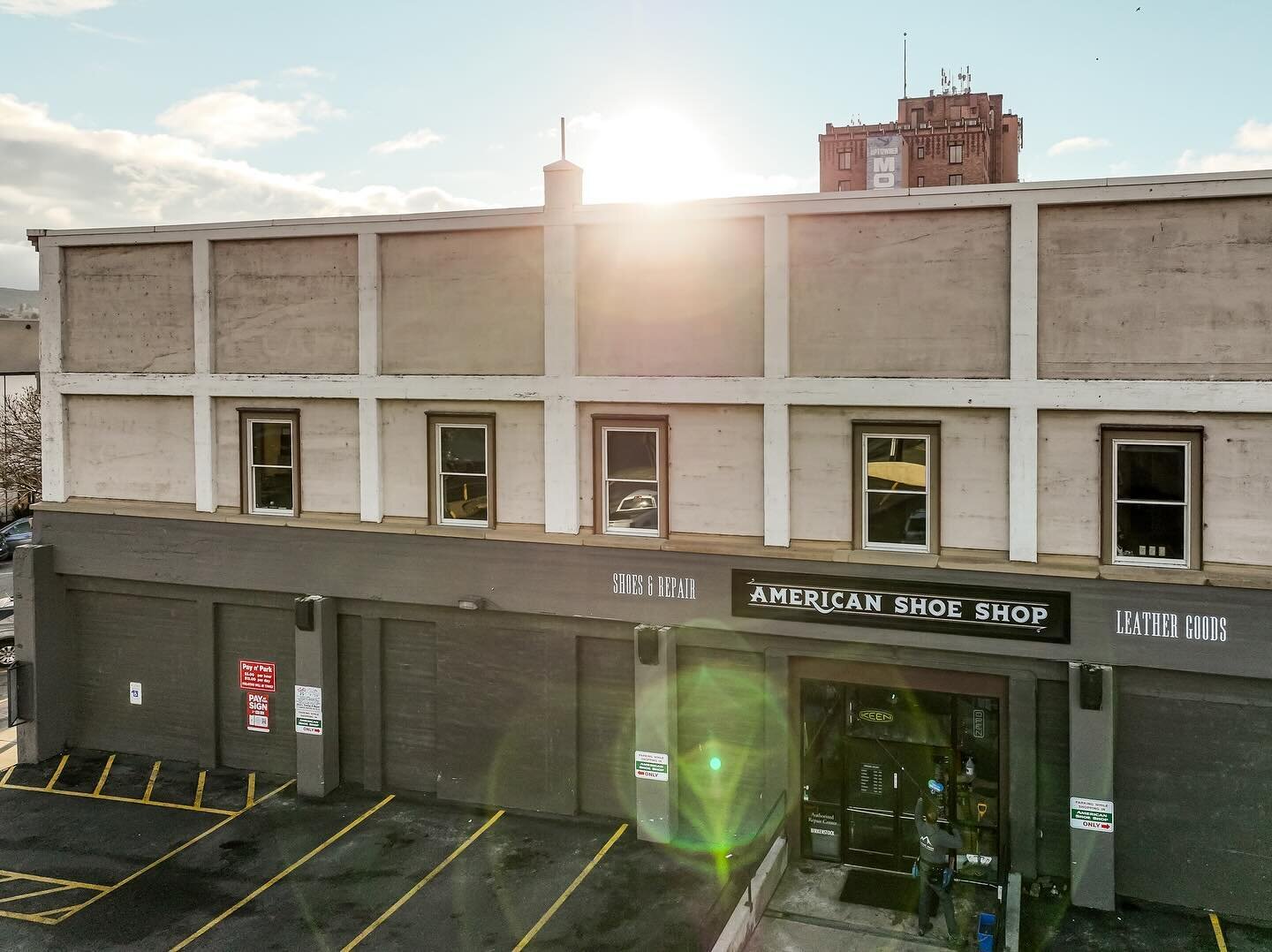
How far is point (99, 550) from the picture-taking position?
21.2m

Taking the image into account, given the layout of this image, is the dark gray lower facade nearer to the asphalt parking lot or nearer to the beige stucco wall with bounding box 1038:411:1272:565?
the beige stucco wall with bounding box 1038:411:1272:565

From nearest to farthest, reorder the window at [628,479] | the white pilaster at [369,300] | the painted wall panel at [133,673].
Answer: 1. the window at [628,479]
2. the white pilaster at [369,300]
3. the painted wall panel at [133,673]

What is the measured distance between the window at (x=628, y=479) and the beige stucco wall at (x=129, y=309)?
8989 mm

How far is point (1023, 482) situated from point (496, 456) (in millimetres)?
9079

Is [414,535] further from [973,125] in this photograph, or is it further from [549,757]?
[973,125]

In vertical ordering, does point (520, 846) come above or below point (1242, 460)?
below

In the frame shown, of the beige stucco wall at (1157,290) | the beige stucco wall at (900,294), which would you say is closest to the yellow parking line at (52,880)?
the beige stucco wall at (900,294)

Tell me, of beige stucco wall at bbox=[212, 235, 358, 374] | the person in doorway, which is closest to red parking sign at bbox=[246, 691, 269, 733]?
beige stucco wall at bbox=[212, 235, 358, 374]

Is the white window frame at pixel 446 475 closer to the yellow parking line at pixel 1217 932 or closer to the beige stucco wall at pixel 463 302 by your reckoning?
the beige stucco wall at pixel 463 302

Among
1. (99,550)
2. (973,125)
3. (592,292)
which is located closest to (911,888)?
(592,292)

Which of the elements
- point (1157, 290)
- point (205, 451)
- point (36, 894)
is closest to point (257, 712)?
point (36, 894)

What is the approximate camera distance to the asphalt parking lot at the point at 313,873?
1466cm

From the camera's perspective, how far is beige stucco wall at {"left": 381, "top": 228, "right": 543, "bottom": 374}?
711 inches

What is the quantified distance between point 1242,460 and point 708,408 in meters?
7.97
